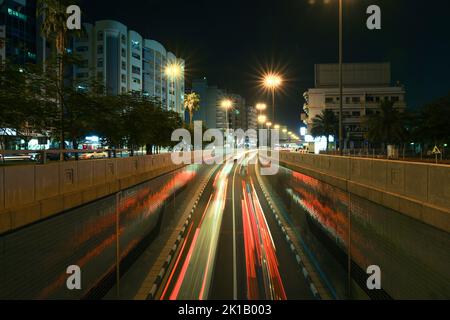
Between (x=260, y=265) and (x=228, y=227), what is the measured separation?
12.1 feet

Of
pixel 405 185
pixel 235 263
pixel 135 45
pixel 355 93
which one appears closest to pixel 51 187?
pixel 235 263

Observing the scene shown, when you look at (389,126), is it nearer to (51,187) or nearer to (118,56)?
(118,56)

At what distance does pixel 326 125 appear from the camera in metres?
100

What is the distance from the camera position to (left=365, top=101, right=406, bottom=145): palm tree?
6969cm

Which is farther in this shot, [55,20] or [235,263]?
[55,20]

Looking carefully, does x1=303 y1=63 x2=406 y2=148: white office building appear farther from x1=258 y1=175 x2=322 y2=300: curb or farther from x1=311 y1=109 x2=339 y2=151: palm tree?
x1=258 y1=175 x2=322 y2=300: curb

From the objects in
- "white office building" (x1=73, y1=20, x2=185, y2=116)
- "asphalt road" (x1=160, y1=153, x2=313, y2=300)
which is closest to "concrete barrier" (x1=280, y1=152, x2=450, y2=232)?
"asphalt road" (x1=160, y1=153, x2=313, y2=300)

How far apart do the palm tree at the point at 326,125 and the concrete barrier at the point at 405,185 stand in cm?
8403

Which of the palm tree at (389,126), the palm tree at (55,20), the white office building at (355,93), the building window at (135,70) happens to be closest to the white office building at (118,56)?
the building window at (135,70)

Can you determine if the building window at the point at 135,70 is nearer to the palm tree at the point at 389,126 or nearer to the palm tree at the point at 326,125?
the palm tree at the point at 326,125

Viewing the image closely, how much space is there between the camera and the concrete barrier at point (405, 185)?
8.84 metres

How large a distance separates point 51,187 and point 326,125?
310ft
